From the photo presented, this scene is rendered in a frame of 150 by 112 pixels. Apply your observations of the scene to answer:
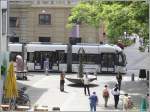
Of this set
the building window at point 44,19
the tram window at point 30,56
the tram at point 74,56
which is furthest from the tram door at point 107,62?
the building window at point 44,19

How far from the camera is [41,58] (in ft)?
149

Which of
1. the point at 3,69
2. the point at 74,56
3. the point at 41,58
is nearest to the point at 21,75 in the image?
the point at 41,58

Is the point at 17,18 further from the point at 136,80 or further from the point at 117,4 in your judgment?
the point at 117,4

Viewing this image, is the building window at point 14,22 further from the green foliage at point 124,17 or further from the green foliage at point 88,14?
the green foliage at point 124,17

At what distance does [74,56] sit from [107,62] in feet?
9.10

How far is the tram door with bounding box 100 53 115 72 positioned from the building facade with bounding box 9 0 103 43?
11809 mm

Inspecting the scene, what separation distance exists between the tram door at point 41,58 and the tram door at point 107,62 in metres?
4.27

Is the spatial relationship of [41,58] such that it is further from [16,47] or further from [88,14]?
[88,14]

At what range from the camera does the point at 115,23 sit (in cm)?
3038

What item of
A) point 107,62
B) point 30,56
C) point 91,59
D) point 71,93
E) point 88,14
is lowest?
point 71,93

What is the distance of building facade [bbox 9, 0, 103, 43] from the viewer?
56.3 metres

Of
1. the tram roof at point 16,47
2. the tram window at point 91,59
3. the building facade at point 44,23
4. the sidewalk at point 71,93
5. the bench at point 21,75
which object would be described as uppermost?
the building facade at point 44,23

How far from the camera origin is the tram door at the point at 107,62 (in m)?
44.4

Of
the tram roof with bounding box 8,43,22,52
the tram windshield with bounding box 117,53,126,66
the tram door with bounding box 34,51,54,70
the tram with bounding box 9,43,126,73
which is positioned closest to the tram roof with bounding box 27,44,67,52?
the tram with bounding box 9,43,126,73
